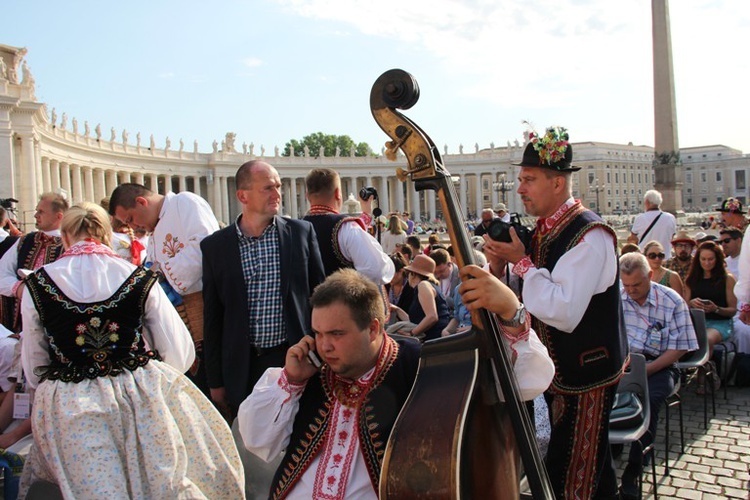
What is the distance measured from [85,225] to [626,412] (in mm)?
3436

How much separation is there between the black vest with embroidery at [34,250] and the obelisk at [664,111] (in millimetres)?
22259

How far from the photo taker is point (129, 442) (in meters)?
2.99

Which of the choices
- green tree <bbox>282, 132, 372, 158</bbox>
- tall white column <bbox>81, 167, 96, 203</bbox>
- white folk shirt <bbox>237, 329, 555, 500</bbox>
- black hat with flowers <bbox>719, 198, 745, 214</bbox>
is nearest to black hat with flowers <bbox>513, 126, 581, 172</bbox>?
white folk shirt <bbox>237, 329, 555, 500</bbox>

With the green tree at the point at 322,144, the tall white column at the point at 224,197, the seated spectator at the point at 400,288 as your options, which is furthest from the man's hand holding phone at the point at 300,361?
the green tree at the point at 322,144

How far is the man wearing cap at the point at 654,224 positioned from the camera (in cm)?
904

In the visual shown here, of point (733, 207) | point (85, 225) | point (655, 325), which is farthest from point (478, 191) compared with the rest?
point (85, 225)

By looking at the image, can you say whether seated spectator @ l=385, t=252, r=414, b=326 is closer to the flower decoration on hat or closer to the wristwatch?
the flower decoration on hat

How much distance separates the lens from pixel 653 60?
72.8 ft

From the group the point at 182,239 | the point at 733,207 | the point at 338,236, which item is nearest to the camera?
the point at 182,239

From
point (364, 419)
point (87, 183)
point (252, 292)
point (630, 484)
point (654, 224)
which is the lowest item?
point (630, 484)

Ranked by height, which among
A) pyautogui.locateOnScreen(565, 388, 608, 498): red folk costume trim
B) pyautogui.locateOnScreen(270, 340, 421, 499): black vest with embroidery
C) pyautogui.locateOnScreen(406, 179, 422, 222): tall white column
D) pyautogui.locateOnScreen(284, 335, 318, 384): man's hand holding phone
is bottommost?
pyautogui.locateOnScreen(565, 388, 608, 498): red folk costume trim

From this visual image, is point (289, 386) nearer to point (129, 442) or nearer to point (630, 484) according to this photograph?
point (129, 442)

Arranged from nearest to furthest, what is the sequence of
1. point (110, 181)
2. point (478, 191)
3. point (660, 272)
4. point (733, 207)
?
point (660, 272) < point (733, 207) < point (110, 181) < point (478, 191)

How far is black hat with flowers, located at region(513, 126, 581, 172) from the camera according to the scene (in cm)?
277
